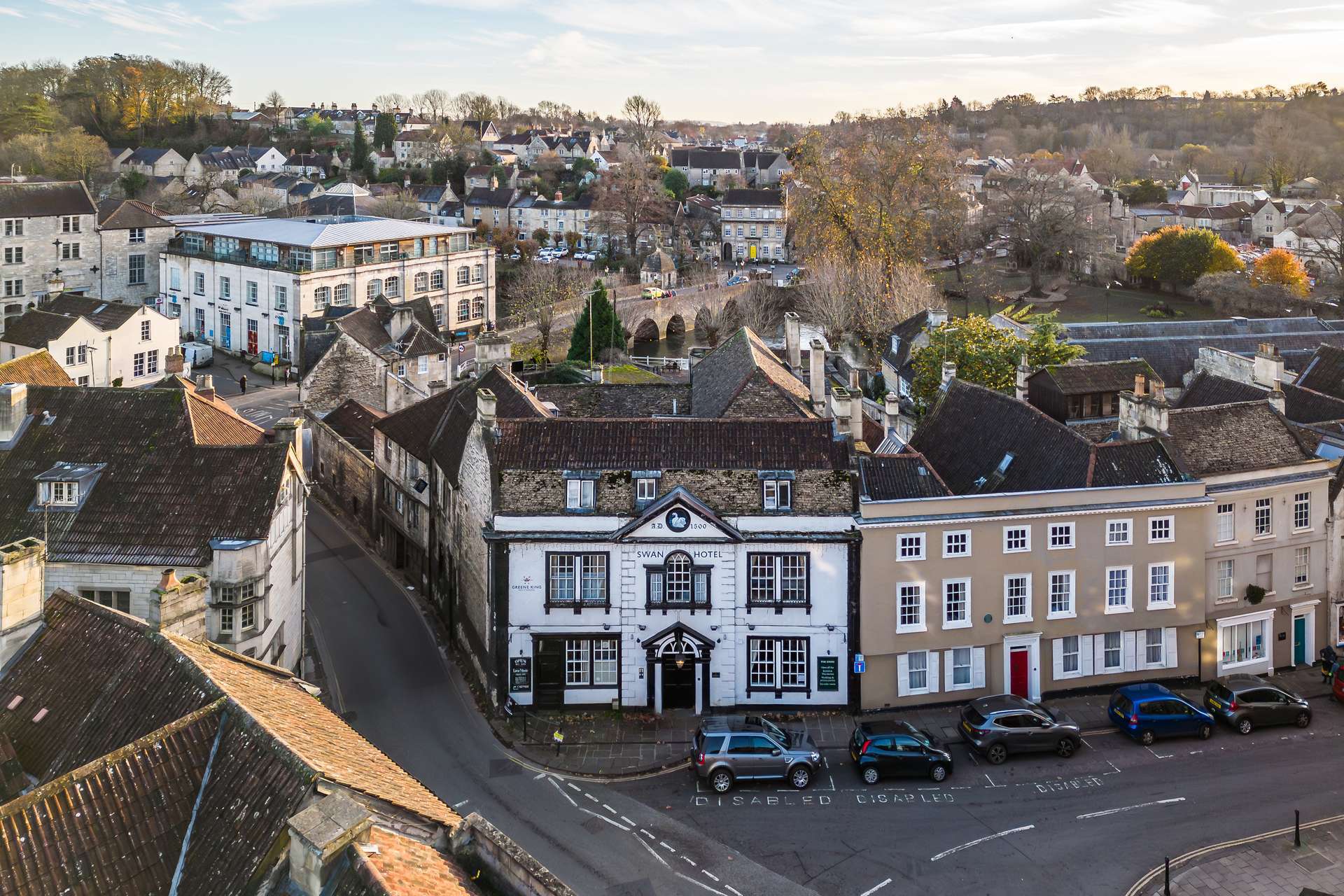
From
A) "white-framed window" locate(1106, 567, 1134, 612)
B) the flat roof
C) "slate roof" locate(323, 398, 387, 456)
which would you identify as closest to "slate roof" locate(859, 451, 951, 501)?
"white-framed window" locate(1106, 567, 1134, 612)

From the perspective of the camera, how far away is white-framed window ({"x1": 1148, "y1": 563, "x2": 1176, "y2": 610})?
30953mm

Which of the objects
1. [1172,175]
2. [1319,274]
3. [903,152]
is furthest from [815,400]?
[1172,175]

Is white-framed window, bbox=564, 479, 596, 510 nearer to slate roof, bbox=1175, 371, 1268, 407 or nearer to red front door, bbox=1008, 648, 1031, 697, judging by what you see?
red front door, bbox=1008, 648, 1031, 697

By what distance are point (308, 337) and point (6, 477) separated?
85.0 ft

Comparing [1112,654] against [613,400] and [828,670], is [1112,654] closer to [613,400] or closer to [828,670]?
[828,670]

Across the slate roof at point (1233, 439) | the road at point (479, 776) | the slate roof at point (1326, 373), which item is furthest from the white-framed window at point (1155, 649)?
the slate roof at point (1326, 373)

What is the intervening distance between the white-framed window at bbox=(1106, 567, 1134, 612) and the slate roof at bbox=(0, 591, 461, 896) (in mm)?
20473

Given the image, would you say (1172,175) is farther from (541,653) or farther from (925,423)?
(541,653)

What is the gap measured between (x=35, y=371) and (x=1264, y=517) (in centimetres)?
3925

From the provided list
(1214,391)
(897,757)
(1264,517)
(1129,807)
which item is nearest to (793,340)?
(1214,391)

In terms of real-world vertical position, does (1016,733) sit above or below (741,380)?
below

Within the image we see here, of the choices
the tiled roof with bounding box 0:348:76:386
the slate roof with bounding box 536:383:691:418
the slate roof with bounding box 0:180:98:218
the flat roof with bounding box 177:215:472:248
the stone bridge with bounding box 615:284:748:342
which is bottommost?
the slate roof with bounding box 536:383:691:418

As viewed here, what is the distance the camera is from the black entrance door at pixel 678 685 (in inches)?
1172

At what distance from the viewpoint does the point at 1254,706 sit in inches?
1142
